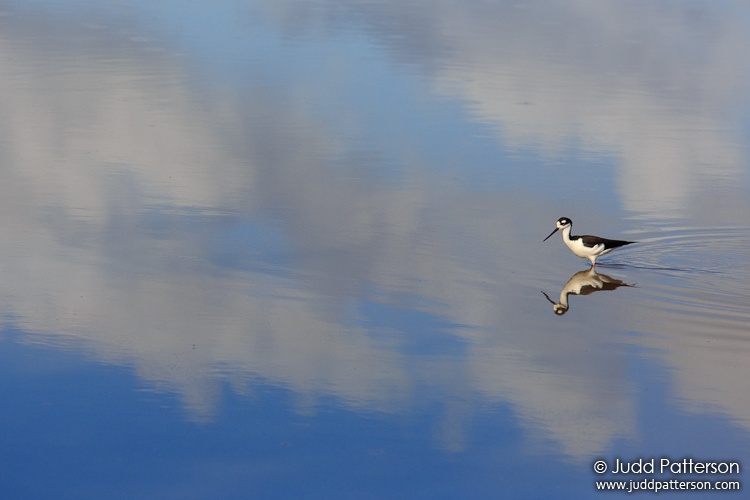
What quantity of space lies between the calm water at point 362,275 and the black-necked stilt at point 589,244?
18cm

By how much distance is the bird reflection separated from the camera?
968 centimetres

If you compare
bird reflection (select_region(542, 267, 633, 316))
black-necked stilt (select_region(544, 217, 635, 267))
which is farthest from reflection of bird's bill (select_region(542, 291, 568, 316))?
black-necked stilt (select_region(544, 217, 635, 267))

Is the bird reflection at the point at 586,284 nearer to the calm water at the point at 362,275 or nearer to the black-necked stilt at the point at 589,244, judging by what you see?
the calm water at the point at 362,275

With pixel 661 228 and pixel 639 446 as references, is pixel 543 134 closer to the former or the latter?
pixel 661 228

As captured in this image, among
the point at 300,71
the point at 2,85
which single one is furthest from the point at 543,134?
the point at 2,85

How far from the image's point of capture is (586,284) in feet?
32.8

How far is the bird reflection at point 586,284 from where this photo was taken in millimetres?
9676

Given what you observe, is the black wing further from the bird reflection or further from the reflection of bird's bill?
the reflection of bird's bill

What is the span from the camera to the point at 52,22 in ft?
72.9

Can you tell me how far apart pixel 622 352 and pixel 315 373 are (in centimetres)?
218

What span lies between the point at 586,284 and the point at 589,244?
1.31 feet

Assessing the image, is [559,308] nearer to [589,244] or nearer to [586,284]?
[586,284]

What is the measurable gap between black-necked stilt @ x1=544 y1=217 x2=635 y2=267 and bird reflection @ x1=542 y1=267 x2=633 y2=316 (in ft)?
0.49

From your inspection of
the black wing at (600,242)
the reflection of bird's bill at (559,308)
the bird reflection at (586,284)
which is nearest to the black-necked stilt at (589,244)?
the black wing at (600,242)
